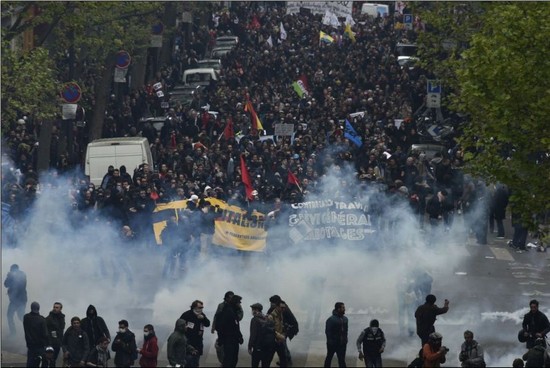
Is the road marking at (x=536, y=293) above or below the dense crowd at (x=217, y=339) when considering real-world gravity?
above

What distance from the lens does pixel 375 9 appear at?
69.7 meters

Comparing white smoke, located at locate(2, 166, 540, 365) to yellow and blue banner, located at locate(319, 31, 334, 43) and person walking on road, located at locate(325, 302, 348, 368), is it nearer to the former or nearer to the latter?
person walking on road, located at locate(325, 302, 348, 368)

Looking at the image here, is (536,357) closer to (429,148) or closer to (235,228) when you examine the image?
(235,228)

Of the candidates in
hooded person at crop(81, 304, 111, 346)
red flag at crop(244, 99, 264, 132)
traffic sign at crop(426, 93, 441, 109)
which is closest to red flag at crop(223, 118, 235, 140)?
red flag at crop(244, 99, 264, 132)

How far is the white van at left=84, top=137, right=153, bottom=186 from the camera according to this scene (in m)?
36.2

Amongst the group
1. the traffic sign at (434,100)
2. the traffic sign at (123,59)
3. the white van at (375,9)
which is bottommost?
the traffic sign at (434,100)

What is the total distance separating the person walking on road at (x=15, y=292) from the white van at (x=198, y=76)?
2841 centimetres

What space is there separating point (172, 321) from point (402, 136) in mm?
14767

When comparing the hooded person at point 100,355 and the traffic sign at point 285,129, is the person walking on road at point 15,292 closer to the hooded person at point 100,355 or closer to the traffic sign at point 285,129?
the hooded person at point 100,355

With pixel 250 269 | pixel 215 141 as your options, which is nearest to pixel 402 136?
pixel 215 141

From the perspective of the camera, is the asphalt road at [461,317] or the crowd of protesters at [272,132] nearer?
the asphalt road at [461,317]

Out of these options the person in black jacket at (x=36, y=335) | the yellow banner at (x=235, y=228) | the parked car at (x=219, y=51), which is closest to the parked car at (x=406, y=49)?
the parked car at (x=219, y=51)

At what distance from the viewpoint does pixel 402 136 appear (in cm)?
3850

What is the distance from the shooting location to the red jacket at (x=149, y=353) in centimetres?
2111
